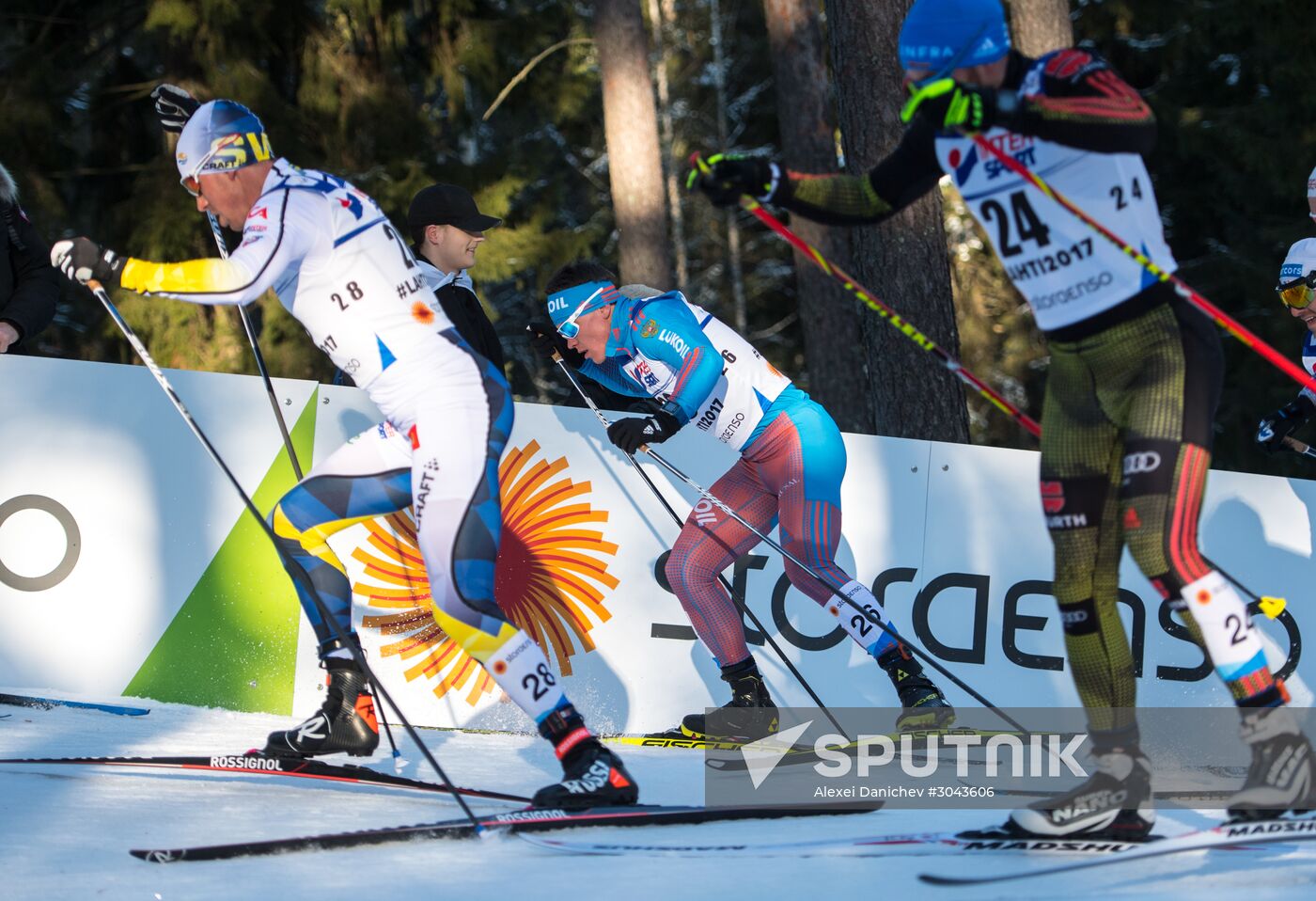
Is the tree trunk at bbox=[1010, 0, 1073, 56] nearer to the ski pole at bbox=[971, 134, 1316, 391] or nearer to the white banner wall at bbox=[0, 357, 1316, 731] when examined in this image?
the white banner wall at bbox=[0, 357, 1316, 731]

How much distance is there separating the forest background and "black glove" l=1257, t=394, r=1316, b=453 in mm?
2211

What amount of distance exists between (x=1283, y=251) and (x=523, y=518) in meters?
14.8

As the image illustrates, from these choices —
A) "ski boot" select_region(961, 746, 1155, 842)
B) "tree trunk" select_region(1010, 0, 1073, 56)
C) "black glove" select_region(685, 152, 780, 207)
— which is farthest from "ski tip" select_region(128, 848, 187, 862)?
"tree trunk" select_region(1010, 0, 1073, 56)

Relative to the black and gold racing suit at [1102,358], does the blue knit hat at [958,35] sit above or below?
above

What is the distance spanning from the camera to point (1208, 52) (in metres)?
18.5

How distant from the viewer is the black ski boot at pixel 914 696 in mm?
5328

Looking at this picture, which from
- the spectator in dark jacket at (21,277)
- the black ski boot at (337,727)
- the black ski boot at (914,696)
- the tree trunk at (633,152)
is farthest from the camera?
the tree trunk at (633,152)

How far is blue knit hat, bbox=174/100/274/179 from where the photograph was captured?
4020 mm

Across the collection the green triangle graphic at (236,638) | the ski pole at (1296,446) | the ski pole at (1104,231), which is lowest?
the green triangle graphic at (236,638)

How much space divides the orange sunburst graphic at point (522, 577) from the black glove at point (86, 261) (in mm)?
2292

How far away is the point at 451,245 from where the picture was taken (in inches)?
215

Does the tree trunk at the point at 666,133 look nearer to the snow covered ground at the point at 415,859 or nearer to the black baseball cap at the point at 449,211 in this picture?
the black baseball cap at the point at 449,211

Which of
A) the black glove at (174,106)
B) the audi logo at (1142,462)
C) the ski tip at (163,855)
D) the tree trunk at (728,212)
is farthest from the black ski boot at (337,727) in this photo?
Result: the tree trunk at (728,212)

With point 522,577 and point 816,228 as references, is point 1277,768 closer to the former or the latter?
point 522,577
